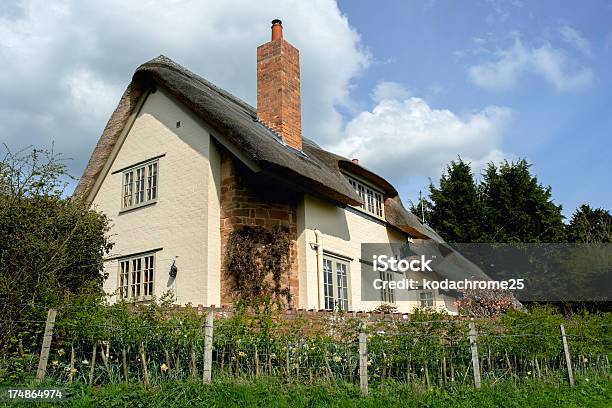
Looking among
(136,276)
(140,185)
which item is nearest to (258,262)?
(136,276)

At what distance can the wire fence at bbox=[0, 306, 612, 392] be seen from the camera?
23.5 ft

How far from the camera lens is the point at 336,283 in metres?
13.3

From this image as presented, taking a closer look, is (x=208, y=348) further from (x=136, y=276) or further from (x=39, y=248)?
(x=136, y=276)

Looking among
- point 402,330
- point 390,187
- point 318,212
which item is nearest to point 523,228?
point 390,187

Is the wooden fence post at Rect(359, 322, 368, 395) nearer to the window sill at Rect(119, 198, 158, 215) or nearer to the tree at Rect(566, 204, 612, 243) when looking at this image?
the window sill at Rect(119, 198, 158, 215)

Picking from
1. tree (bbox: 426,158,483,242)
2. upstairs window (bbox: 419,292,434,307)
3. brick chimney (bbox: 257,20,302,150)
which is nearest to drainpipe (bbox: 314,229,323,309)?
brick chimney (bbox: 257,20,302,150)

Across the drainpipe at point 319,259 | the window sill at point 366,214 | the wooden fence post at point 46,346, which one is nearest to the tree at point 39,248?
the wooden fence post at point 46,346

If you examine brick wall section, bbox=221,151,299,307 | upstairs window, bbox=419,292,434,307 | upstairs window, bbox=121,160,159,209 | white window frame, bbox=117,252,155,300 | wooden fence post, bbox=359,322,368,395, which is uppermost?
upstairs window, bbox=121,160,159,209

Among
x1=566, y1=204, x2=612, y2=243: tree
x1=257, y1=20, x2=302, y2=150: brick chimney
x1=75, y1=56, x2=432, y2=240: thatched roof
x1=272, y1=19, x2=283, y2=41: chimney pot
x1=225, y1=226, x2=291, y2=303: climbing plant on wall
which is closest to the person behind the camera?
x1=75, y1=56, x2=432, y2=240: thatched roof

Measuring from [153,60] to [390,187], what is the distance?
23.8ft

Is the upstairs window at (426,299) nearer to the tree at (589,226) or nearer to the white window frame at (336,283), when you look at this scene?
the white window frame at (336,283)

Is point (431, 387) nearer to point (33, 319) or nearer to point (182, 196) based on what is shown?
point (33, 319)

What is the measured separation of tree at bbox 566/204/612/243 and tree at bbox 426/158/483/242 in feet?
14.6

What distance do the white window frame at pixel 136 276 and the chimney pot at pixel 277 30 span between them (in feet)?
20.4
